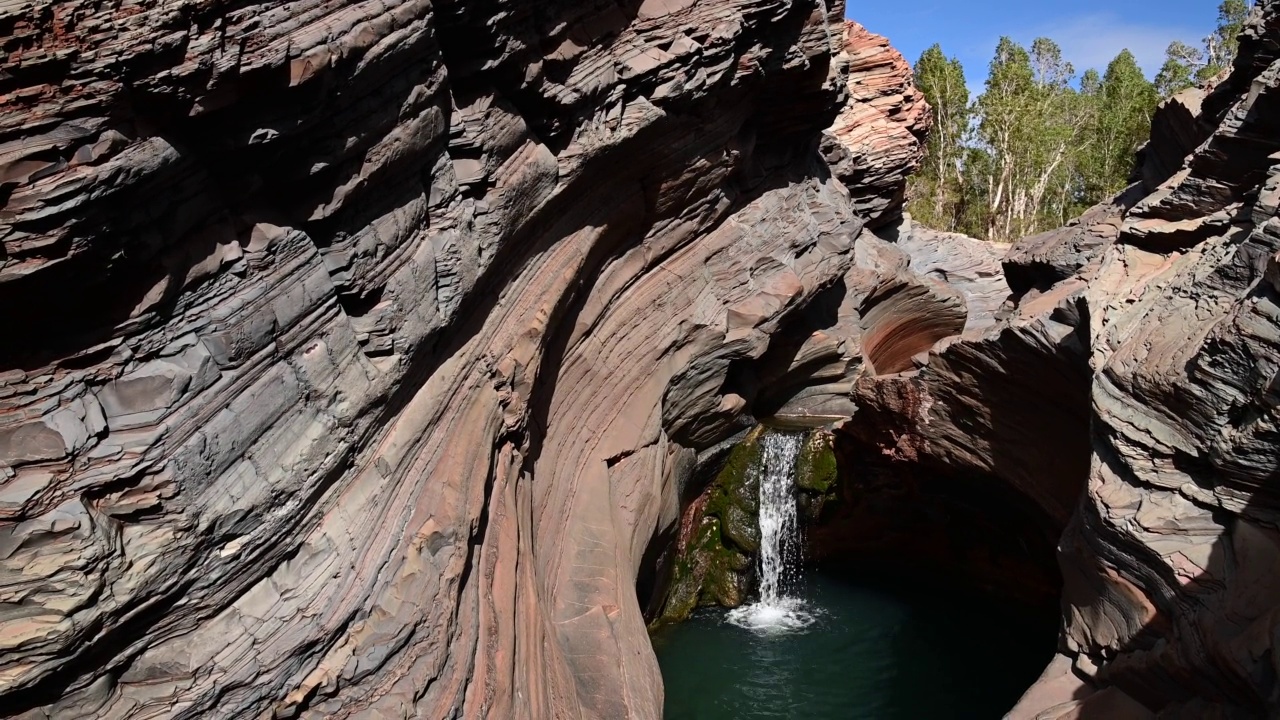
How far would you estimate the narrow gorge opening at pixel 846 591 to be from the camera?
1092cm

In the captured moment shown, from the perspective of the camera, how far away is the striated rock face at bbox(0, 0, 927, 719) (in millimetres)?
4629

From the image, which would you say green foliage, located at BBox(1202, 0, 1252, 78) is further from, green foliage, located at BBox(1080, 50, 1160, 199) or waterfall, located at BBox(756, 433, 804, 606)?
waterfall, located at BBox(756, 433, 804, 606)

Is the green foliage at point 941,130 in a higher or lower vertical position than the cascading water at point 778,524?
higher

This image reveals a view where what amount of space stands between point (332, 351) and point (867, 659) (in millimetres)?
8348

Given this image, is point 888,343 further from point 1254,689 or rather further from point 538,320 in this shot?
point 1254,689

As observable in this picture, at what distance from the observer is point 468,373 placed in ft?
25.1

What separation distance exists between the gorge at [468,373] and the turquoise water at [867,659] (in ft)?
3.39

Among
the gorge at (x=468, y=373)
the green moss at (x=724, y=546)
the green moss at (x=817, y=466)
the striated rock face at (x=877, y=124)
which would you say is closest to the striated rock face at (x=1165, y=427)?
the gorge at (x=468, y=373)

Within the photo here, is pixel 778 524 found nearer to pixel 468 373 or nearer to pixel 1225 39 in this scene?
pixel 468 373

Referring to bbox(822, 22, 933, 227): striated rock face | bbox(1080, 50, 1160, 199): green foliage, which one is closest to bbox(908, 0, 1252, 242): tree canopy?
bbox(1080, 50, 1160, 199): green foliage

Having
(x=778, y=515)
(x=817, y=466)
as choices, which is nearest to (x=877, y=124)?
(x=817, y=466)

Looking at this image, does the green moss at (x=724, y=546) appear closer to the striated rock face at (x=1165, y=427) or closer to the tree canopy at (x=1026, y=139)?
the striated rock face at (x=1165, y=427)

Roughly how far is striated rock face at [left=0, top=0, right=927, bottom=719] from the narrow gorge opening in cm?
277

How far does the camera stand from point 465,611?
652 cm
